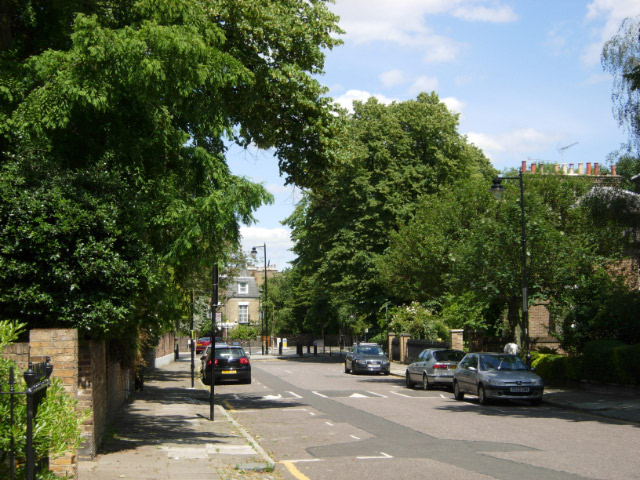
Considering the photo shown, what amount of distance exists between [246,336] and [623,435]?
75.6 metres

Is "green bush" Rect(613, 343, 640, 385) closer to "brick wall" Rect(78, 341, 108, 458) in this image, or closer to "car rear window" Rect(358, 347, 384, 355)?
"car rear window" Rect(358, 347, 384, 355)

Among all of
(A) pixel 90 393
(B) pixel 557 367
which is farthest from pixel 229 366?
(A) pixel 90 393

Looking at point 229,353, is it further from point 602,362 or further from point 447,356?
point 602,362

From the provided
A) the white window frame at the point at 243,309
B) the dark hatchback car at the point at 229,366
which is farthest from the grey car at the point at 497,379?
the white window frame at the point at 243,309

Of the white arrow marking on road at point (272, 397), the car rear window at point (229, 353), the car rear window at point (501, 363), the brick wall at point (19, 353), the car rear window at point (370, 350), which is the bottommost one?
the white arrow marking on road at point (272, 397)

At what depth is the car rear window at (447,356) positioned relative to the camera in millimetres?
26969

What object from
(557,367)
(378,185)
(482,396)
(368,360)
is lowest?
(368,360)

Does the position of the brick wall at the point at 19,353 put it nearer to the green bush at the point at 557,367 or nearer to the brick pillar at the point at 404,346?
the green bush at the point at 557,367

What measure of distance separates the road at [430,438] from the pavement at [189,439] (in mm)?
527

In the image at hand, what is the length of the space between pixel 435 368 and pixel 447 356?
31.1 inches

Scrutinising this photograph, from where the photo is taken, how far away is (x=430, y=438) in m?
14.4

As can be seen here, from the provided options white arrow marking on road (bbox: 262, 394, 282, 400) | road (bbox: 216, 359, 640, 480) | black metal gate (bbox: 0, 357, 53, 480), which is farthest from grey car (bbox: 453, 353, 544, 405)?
black metal gate (bbox: 0, 357, 53, 480)

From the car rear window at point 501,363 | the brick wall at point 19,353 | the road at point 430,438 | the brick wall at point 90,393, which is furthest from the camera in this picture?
the car rear window at point 501,363

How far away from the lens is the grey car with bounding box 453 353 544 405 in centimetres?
2086
